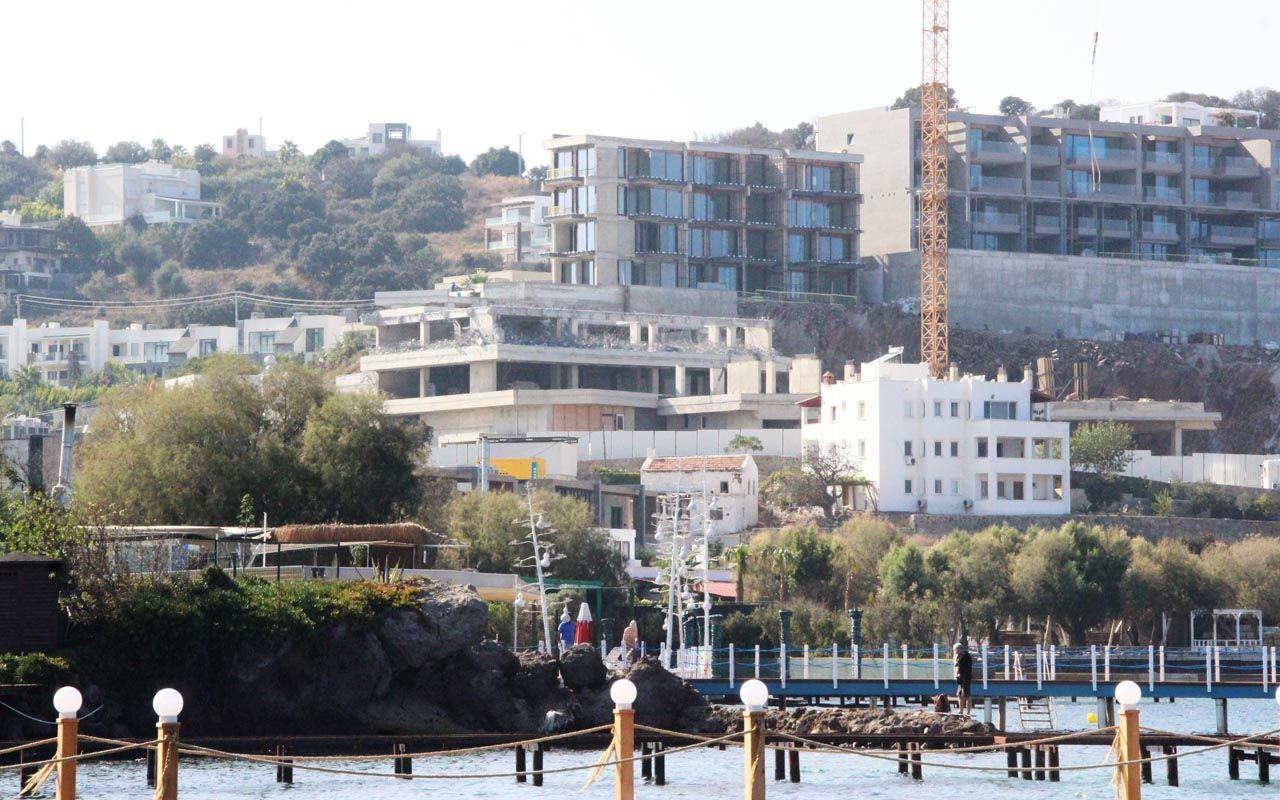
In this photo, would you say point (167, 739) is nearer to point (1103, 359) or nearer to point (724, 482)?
point (724, 482)

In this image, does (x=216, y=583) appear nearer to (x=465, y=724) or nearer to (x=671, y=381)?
(x=465, y=724)

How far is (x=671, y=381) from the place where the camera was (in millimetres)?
127688

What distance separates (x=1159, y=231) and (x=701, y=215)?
2974cm

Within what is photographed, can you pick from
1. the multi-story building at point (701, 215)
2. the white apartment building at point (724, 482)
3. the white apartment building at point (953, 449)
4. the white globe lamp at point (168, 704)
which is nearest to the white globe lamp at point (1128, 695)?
the white globe lamp at point (168, 704)

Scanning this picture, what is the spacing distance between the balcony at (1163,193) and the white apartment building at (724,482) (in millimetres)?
52742

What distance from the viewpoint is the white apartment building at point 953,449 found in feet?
346

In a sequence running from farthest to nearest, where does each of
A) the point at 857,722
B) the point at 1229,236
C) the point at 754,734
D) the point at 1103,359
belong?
the point at 1229,236
the point at 1103,359
the point at 857,722
the point at 754,734

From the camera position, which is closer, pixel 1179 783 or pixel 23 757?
pixel 23 757

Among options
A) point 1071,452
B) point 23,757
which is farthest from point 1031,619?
point 23,757

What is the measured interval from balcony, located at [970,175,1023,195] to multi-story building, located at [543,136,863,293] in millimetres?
7275

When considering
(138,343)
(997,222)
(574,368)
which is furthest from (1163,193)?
(138,343)

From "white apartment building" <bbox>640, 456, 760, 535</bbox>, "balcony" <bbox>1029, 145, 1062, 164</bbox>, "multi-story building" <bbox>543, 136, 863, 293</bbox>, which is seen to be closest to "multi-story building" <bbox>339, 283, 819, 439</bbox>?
"multi-story building" <bbox>543, 136, 863, 293</bbox>

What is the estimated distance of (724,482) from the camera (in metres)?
104

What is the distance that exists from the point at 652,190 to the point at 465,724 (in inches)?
3446
